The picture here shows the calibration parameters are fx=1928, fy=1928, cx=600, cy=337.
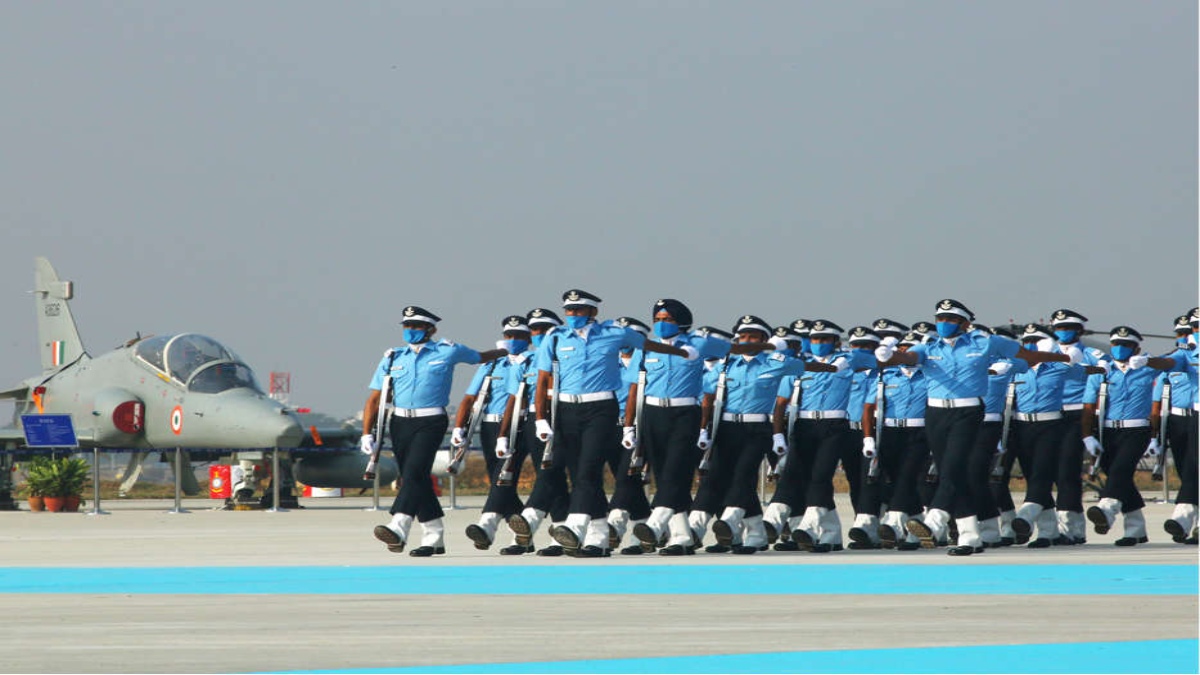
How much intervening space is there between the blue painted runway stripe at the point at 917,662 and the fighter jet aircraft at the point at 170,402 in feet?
67.7

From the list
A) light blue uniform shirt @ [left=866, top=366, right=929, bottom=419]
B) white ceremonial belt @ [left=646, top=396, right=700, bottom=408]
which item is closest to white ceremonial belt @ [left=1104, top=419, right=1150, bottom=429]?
light blue uniform shirt @ [left=866, top=366, right=929, bottom=419]

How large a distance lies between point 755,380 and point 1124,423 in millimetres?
3078

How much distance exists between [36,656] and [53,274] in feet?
96.2

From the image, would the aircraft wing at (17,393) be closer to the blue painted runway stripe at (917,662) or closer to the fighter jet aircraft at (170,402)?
the fighter jet aircraft at (170,402)

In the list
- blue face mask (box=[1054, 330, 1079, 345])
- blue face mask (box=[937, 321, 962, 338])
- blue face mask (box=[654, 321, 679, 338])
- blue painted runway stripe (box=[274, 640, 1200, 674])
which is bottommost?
blue painted runway stripe (box=[274, 640, 1200, 674])

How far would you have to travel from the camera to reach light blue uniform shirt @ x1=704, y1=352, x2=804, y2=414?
568 inches

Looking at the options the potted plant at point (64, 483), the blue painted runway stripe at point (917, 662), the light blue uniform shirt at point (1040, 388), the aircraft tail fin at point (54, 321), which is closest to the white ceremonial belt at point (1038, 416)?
the light blue uniform shirt at point (1040, 388)

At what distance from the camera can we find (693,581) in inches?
430

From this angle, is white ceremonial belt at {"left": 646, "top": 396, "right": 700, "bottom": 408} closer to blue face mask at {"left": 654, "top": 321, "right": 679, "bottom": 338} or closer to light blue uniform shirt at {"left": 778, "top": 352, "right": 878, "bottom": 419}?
blue face mask at {"left": 654, "top": 321, "right": 679, "bottom": 338}

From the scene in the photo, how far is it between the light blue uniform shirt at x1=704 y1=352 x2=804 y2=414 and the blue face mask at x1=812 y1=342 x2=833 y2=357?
37 cm

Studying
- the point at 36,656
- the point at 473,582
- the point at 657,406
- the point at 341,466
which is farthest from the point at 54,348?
the point at 36,656

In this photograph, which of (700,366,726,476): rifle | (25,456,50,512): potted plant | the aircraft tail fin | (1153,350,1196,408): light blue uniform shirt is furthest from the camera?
the aircraft tail fin

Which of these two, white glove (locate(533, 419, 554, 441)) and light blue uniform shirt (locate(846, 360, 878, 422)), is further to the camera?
light blue uniform shirt (locate(846, 360, 878, 422))

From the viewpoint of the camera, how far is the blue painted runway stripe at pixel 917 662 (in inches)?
264
